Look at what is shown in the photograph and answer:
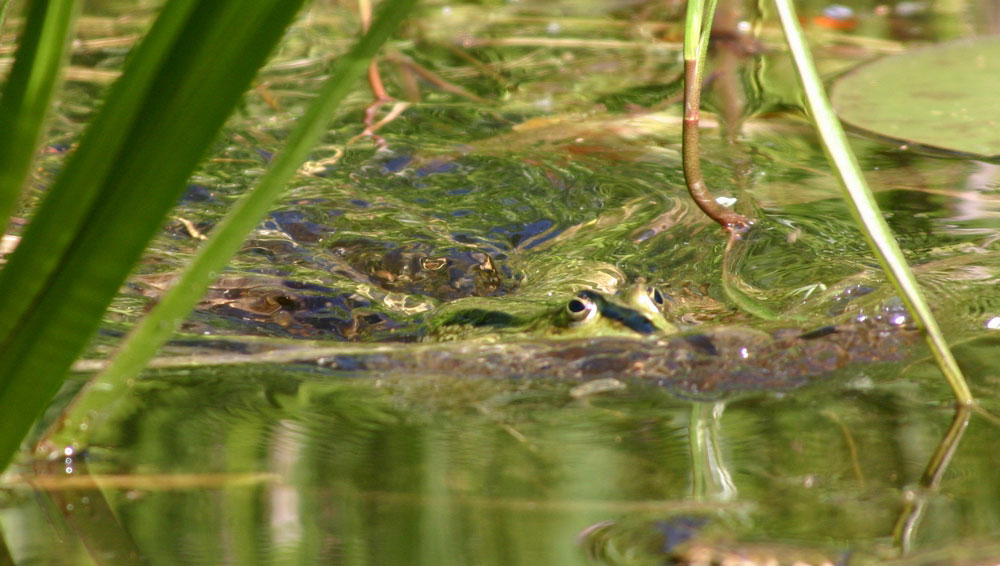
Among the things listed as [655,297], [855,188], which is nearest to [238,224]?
[855,188]

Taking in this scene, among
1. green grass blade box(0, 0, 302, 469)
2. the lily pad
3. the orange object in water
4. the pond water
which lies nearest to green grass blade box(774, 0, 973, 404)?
the pond water

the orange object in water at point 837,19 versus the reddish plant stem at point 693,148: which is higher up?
the orange object in water at point 837,19

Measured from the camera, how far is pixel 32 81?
0.93 m

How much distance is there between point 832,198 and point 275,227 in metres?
1.37

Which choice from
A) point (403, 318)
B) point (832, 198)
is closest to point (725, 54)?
point (832, 198)

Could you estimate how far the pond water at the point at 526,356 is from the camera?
1093mm

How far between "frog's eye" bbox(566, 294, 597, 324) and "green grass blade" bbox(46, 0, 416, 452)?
34.7 inches

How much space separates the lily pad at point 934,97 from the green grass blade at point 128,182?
2.25 metres

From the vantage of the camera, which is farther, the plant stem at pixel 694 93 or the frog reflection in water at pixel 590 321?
the frog reflection in water at pixel 590 321

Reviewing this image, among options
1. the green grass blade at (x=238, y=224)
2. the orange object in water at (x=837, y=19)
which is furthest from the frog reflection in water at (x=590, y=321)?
the orange object in water at (x=837, y=19)

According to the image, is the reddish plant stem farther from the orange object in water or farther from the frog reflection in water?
the orange object in water

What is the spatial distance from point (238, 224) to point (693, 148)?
0.96m

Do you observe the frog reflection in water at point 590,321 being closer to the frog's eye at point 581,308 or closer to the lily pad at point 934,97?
the frog's eye at point 581,308

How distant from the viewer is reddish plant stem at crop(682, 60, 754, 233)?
Result: 165 centimetres
